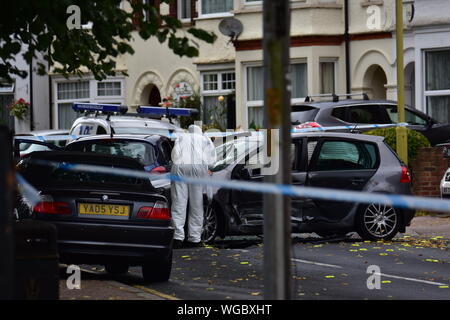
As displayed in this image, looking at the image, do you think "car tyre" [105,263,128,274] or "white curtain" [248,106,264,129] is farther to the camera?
"white curtain" [248,106,264,129]

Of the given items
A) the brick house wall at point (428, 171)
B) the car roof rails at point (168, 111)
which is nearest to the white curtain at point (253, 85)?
the car roof rails at point (168, 111)

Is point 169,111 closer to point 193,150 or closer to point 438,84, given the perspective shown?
point 193,150

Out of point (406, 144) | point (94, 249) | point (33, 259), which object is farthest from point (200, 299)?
Result: point (406, 144)

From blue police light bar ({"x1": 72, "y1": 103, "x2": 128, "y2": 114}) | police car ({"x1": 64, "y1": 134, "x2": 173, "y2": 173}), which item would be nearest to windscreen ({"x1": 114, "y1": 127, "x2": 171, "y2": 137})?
blue police light bar ({"x1": 72, "y1": 103, "x2": 128, "y2": 114})

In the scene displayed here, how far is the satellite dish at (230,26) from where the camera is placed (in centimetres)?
3459

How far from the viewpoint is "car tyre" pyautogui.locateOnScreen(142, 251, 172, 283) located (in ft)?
43.3

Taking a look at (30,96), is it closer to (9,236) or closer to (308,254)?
(308,254)

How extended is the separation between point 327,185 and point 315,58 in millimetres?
16773

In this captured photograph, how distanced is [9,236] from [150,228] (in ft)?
19.1

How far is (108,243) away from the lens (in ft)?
42.2

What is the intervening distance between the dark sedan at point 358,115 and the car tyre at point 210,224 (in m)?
7.59

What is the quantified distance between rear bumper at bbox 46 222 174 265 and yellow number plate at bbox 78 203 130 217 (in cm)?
13

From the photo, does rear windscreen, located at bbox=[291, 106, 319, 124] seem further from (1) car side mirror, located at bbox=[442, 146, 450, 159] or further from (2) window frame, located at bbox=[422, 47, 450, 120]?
(2) window frame, located at bbox=[422, 47, 450, 120]

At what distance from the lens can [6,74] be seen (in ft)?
42.9
